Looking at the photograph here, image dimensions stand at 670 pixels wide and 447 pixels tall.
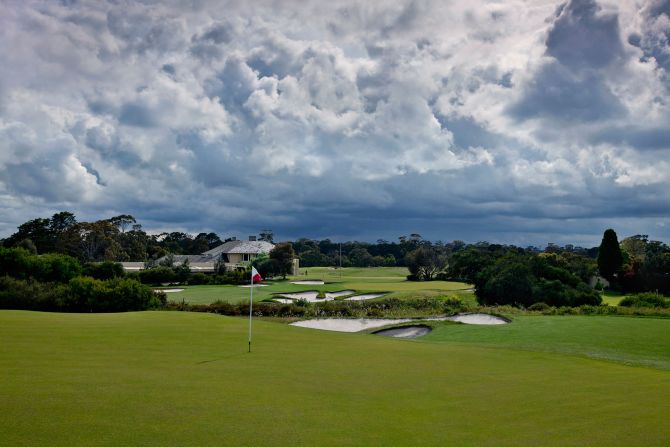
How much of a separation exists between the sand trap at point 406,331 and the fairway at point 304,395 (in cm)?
1161

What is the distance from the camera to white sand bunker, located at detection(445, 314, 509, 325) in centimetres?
3534

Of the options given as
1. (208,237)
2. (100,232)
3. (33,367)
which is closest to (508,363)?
(33,367)

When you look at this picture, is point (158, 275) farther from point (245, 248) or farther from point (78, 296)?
point (78, 296)

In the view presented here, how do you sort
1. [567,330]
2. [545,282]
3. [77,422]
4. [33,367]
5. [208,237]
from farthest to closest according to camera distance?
[208,237]
[545,282]
[567,330]
[33,367]
[77,422]

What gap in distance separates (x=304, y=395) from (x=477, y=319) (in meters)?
27.2

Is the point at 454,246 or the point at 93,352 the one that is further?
the point at 454,246

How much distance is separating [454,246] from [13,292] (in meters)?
134

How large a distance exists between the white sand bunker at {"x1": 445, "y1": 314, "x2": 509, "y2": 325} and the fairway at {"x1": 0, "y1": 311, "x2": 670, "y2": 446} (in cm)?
1651

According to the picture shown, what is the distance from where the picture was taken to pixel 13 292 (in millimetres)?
36531

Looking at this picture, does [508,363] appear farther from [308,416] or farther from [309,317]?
[309,317]

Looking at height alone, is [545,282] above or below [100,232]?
below

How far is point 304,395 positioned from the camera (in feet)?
36.1

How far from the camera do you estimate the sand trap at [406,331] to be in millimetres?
30469

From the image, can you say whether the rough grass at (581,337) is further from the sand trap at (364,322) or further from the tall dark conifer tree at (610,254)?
the tall dark conifer tree at (610,254)
